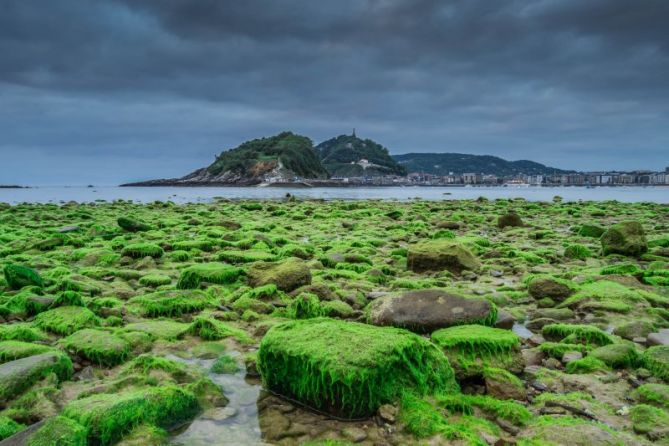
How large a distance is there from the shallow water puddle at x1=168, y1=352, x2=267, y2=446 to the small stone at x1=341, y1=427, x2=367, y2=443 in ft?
2.10

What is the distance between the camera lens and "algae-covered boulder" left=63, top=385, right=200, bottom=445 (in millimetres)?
3396

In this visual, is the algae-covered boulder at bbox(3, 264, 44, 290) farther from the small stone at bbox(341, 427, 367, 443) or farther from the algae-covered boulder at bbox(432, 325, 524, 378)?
the algae-covered boulder at bbox(432, 325, 524, 378)

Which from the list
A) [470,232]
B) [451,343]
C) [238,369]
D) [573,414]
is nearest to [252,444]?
[238,369]

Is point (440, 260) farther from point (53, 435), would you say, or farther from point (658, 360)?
point (53, 435)

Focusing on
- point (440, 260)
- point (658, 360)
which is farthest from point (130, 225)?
point (658, 360)

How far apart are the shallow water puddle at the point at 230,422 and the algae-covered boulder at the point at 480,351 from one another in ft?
6.40

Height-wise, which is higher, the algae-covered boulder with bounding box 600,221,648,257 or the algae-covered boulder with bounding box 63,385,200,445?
the algae-covered boulder with bounding box 600,221,648,257

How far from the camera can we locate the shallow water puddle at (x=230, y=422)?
11.7 ft

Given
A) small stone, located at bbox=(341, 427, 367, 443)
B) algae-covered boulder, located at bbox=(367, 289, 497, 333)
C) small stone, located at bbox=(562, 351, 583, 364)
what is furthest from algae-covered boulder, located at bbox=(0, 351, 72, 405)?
small stone, located at bbox=(562, 351, 583, 364)

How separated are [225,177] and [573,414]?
175 m

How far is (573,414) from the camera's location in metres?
3.86

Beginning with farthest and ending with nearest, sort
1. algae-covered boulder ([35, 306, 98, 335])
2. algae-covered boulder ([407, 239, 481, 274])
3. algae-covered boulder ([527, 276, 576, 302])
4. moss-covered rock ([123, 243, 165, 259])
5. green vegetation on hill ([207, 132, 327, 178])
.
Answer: green vegetation on hill ([207, 132, 327, 178]) < moss-covered rock ([123, 243, 165, 259]) < algae-covered boulder ([407, 239, 481, 274]) < algae-covered boulder ([527, 276, 576, 302]) < algae-covered boulder ([35, 306, 98, 335])

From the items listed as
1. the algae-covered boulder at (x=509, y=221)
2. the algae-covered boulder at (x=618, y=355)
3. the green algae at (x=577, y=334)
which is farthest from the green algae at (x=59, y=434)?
the algae-covered boulder at (x=509, y=221)

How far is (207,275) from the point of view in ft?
27.8
